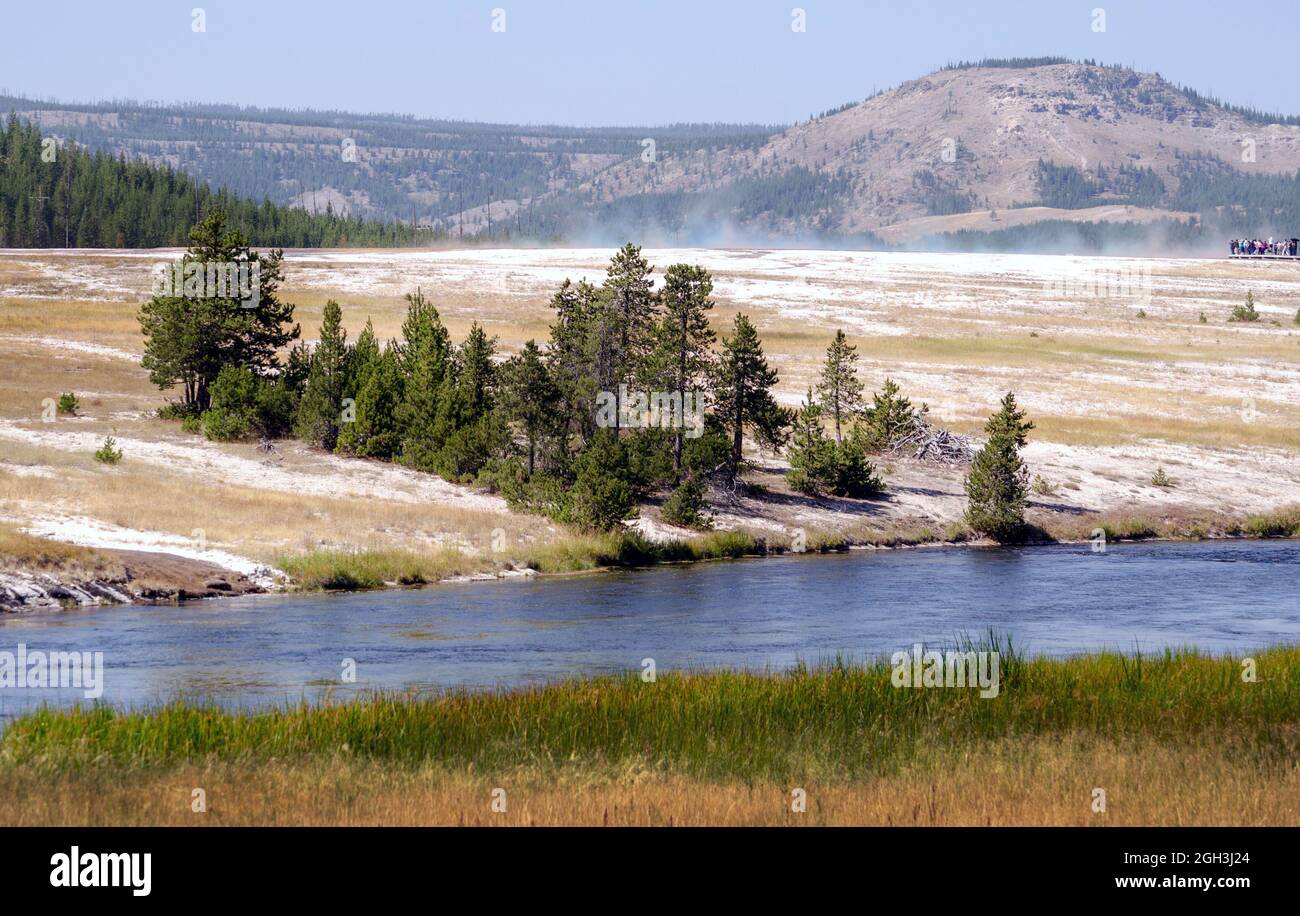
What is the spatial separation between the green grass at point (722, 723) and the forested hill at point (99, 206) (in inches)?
5704

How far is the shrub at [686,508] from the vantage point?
146 feet

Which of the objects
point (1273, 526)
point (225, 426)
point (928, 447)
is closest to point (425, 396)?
point (225, 426)

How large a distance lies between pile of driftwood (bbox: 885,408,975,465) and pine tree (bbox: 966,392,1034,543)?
7.86m

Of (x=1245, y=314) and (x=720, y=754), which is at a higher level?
(x=1245, y=314)

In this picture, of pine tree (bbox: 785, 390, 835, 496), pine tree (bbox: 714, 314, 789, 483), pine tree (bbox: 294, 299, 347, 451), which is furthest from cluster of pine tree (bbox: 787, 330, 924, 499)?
pine tree (bbox: 294, 299, 347, 451)

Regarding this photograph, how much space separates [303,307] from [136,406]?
33843 mm

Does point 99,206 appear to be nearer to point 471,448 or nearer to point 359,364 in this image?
point 359,364

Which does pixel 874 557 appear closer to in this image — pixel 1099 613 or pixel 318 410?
pixel 1099 613

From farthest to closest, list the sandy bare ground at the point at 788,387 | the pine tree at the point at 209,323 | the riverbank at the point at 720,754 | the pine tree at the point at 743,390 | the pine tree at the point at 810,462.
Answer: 1. the pine tree at the point at 209,323
2. the pine tree at the point at 810,462
3. the pine tree at the point at 743,390
4. the sandy bare ground at the point at 788,387
5. the riverbank at the point at 720,754

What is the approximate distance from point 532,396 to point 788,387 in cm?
2339

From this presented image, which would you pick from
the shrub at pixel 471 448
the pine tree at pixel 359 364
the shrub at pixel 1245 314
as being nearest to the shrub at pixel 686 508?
the shrub at pixel 471 448

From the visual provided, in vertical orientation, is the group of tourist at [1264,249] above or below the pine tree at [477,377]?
above

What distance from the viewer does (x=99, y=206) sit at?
6658 inches
